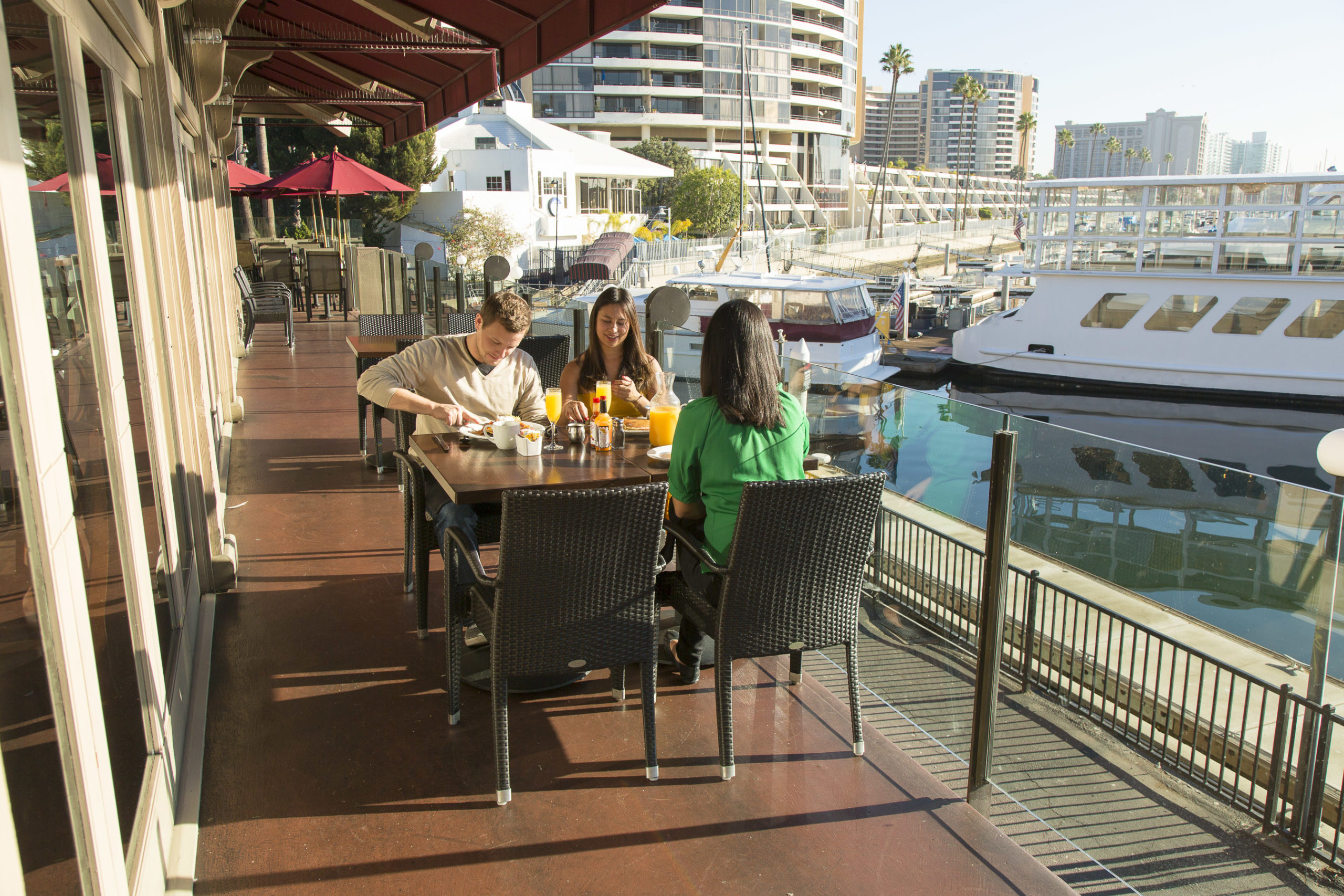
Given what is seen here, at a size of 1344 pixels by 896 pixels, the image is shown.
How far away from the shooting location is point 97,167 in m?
2.30

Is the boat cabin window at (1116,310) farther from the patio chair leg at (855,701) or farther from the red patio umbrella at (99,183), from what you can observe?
the red patio umbrella at (99,183)

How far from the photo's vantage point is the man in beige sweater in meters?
3.76

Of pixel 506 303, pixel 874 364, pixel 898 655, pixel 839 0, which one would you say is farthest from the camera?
pixel 839 0

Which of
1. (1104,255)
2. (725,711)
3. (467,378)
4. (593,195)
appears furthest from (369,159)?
(725,711)

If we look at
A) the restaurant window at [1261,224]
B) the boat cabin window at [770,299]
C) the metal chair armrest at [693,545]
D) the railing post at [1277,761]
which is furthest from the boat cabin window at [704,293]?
the metal chair armrest at [693,545]

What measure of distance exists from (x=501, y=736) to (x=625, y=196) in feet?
164

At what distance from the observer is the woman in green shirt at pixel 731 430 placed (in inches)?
114

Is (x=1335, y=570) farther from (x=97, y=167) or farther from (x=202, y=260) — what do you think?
(x=202, y=260)

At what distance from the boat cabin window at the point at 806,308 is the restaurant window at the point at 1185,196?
853 centimetres

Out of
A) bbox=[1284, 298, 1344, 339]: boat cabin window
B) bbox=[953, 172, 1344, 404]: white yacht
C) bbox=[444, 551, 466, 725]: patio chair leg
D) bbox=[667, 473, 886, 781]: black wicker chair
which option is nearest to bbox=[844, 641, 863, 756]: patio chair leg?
bbox=[667, 473, 886, 781]: black wicker chair

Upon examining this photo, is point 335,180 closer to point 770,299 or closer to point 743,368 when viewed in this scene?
point 770,299

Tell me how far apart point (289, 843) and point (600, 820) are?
2.67 feet

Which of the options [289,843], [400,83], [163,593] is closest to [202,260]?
[400,83]

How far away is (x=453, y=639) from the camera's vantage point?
2.99 metres
